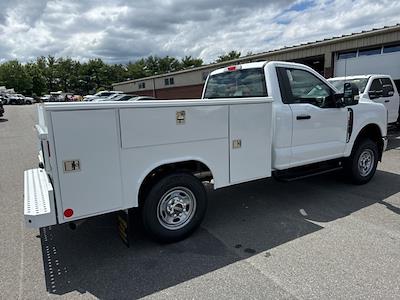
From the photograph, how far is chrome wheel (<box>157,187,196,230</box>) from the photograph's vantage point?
11.8ft

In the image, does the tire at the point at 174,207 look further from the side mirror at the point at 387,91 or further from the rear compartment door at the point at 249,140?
the side mirror at the point at 387,91

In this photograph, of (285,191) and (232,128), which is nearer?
(232,128)

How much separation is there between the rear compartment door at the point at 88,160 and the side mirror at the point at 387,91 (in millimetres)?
10144

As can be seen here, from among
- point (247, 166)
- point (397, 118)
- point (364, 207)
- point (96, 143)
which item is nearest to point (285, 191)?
point (364, 207)

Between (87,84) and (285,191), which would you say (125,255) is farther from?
(87,84)

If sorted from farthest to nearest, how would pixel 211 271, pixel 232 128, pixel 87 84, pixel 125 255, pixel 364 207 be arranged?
1. pixel 87 84
2. pixel 364 207
3. pixel 232 128
4. pixel 125 255
5. pixel 211 271

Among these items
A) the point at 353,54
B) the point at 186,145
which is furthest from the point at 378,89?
the point at 186,145

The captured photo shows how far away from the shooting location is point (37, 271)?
322cm

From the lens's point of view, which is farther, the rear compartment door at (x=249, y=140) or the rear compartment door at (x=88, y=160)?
the rear compartment door at (x=249, y=140)

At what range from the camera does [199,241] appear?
12.5ft

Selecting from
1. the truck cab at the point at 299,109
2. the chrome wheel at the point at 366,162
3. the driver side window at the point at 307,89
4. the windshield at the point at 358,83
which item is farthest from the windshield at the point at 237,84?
the windshield at the point at 358,83

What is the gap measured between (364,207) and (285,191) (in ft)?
4.31

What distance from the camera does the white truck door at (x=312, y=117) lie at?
179 inches

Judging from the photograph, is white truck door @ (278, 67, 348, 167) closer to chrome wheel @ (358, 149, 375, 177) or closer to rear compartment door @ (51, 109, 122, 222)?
chrome wheel @ (358, 149, 375, 177)
